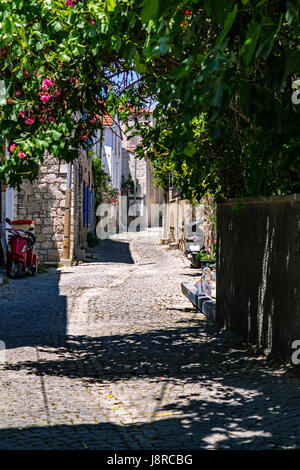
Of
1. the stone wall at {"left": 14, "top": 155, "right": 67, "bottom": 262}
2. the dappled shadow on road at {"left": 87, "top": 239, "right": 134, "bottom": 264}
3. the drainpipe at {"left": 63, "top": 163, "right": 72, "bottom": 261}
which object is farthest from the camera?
the dappled shadow on road at {"left": 87, "top": 239, "right": 134, "bottom": 264}

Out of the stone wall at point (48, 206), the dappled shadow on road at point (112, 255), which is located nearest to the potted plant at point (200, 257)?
the dappled shadow on road at point (112, 255)

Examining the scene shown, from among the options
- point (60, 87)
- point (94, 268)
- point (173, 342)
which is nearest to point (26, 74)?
point (60, 87)

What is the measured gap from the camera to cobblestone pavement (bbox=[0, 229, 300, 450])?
4371 mm

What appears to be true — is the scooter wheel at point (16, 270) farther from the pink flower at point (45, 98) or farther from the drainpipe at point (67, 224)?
the pink flower at point (45, 98)

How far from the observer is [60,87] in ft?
21.2

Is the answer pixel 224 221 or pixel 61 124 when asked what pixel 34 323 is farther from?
pixel 61 124

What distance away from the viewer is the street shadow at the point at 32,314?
813 cm

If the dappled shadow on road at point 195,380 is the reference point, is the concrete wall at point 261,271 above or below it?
above

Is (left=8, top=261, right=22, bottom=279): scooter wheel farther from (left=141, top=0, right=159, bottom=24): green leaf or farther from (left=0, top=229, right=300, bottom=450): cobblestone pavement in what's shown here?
(left=141, top=0, right=159, bottom=24): green leaf

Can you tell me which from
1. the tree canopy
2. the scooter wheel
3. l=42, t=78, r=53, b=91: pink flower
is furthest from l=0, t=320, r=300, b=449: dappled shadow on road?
the scooter wheel

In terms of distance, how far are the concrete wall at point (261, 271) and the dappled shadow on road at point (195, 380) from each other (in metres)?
0.31

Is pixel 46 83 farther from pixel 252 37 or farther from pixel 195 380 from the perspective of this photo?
pixel 252 37

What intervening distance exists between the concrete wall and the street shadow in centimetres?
222
